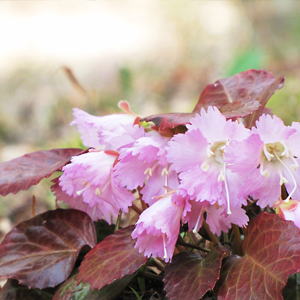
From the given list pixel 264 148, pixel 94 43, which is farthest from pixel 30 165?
pixel 94 43

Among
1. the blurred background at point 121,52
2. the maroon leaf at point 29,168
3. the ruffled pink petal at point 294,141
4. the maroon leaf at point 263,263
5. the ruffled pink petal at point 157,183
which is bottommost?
the blurred background at point 121,52

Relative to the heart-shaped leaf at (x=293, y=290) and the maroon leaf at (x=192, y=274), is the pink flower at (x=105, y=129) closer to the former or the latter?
the maroon leaf at (x=192, y=274)

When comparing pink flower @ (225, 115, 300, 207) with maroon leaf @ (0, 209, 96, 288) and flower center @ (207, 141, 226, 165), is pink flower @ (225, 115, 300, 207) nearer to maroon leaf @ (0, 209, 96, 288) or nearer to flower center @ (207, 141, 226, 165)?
flower center @ (207, 141, 226, 165)

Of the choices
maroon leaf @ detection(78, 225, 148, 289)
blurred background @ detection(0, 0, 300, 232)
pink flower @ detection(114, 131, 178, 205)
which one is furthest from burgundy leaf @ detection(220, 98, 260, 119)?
blurred background @ detection(0, 0, 300, 232)

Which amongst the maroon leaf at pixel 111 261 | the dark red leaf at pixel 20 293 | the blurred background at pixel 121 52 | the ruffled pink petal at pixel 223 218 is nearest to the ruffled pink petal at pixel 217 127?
the ruffled pink petal at pixel 223 218

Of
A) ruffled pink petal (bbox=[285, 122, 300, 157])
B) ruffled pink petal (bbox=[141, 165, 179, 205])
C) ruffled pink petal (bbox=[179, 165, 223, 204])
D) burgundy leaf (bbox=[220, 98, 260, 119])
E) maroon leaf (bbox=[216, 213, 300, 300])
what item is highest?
burgundy leaf (bbox=[220, 98, 260, 119])

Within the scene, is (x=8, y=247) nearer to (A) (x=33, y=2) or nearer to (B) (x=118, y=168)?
(B) (x=118, y=168)
